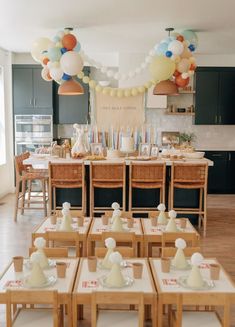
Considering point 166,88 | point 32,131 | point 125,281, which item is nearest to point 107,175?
point 166,88

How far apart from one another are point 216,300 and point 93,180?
3736 millimetres

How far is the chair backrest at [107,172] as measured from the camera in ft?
19.7

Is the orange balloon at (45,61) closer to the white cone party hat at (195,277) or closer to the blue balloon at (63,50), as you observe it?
the blue balloon at (63,50)

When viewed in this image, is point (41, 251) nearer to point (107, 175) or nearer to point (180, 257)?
point (180, 257)

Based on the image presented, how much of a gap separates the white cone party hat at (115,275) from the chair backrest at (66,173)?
3421 millimetres

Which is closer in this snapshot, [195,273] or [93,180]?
[195,273]

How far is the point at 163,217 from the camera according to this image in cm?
416

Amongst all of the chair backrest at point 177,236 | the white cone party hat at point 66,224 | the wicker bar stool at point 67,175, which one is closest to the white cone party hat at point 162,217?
the chair backrest at point 177,236

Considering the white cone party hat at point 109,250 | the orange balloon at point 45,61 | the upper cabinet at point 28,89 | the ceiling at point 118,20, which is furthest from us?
the upper cabinet at point 28,89

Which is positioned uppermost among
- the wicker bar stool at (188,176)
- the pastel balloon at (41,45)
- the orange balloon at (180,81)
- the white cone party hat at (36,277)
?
the pastel balloon at (41,45)

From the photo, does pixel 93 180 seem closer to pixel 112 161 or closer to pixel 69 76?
pixel 112 161

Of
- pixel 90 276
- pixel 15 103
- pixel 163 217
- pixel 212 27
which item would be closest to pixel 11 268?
pixel 90 276

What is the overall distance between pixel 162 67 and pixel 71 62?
1.31 meters

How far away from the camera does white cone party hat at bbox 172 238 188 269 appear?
2920mm
